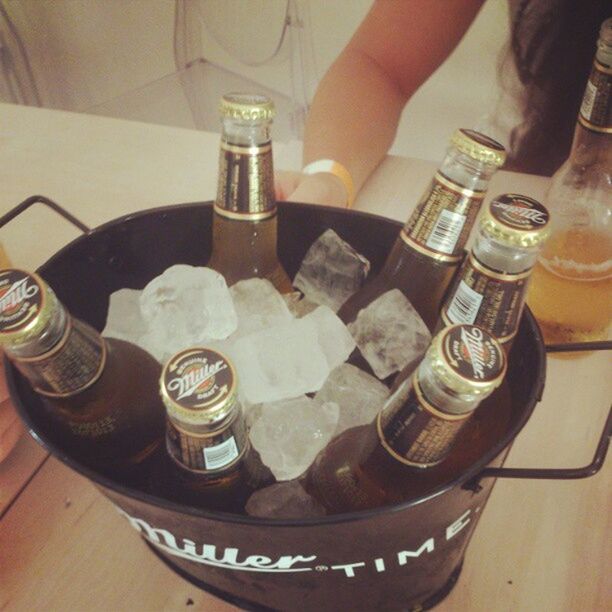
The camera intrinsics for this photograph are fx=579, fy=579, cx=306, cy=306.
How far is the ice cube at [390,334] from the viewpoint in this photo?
0.53 m

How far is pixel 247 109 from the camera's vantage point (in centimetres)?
49

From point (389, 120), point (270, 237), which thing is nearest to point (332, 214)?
point (270, 237)

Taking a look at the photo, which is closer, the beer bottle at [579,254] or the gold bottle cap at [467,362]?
the gold bottle cap at [467,362]

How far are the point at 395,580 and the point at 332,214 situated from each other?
33cm

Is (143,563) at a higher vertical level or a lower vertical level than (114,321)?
lower

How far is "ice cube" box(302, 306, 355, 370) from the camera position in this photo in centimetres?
54

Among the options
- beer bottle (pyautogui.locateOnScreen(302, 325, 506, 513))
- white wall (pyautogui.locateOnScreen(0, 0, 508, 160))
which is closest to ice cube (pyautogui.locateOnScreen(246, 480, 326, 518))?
beer bottle (pyautogui.locateOnScreen(302, 325, 506, 513))

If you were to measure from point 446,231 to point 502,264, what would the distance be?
8 centimetres

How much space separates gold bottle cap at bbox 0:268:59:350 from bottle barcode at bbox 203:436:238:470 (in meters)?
0.14

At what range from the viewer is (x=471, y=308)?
0.45 m

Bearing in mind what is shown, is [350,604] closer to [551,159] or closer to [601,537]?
[601,537]

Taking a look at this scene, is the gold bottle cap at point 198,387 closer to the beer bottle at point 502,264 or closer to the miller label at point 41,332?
the miller label at point 41,332

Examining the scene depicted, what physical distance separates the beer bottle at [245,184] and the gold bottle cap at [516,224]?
0.21 metres

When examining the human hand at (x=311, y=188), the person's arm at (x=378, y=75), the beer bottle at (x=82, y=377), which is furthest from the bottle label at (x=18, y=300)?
the person's arm at (x=378, y=75)
